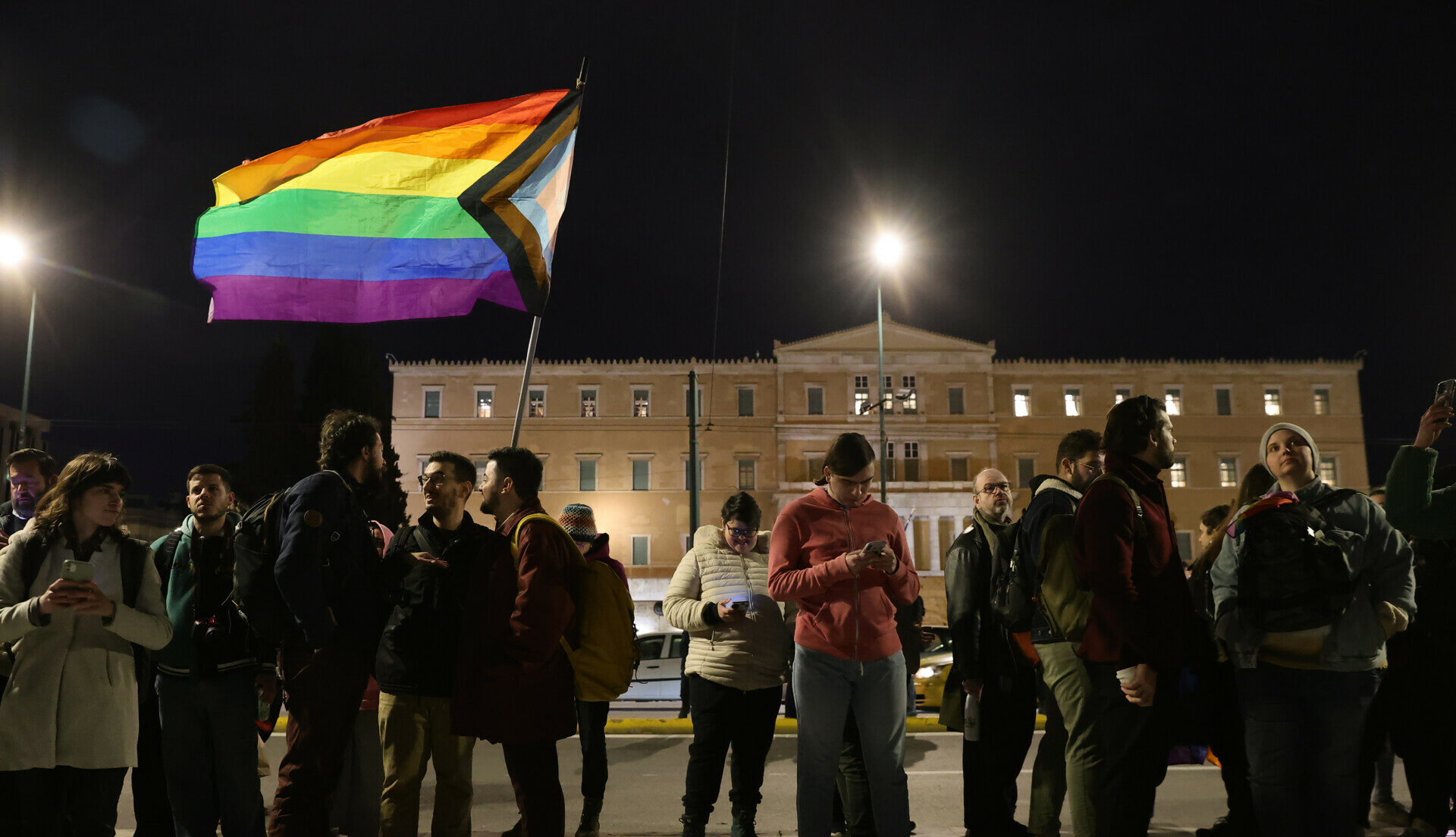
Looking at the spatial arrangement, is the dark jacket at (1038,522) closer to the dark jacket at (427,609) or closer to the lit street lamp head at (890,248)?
the dark jacket at (427,609)

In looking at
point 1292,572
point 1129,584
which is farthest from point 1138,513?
point 1292,572

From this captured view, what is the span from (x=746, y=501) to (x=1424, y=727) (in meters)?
3.71

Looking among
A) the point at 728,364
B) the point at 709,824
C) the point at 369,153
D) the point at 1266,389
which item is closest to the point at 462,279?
the point at 369,153

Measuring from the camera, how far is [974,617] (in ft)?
17.1

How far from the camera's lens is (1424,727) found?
16.5 ft

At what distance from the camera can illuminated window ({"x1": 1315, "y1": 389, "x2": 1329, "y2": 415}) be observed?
170 feet

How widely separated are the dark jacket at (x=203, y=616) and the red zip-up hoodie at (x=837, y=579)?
2.49 metres

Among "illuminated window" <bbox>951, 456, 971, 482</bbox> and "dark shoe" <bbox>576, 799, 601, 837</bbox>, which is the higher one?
"illuminated window" <bbox>951, 456, 971, 482</bbox>

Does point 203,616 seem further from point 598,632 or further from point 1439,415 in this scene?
point 1439,415

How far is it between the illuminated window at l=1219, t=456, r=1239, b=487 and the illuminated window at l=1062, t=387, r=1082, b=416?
7752mm

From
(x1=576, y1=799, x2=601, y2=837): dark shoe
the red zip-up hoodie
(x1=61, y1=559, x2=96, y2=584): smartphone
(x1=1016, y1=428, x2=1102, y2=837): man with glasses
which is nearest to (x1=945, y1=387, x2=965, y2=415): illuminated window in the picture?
(x1=1016, y1=428, x2=1102, y2=837): man with glasses

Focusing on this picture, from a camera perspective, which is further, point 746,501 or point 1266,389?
point 1266,389

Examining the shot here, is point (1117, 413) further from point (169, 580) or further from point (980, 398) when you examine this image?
point (980, 398)

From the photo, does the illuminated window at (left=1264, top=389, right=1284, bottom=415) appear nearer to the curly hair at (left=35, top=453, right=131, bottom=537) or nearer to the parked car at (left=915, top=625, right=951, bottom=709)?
the parked car at (left=915, top=625, right=951, bottom=709)
